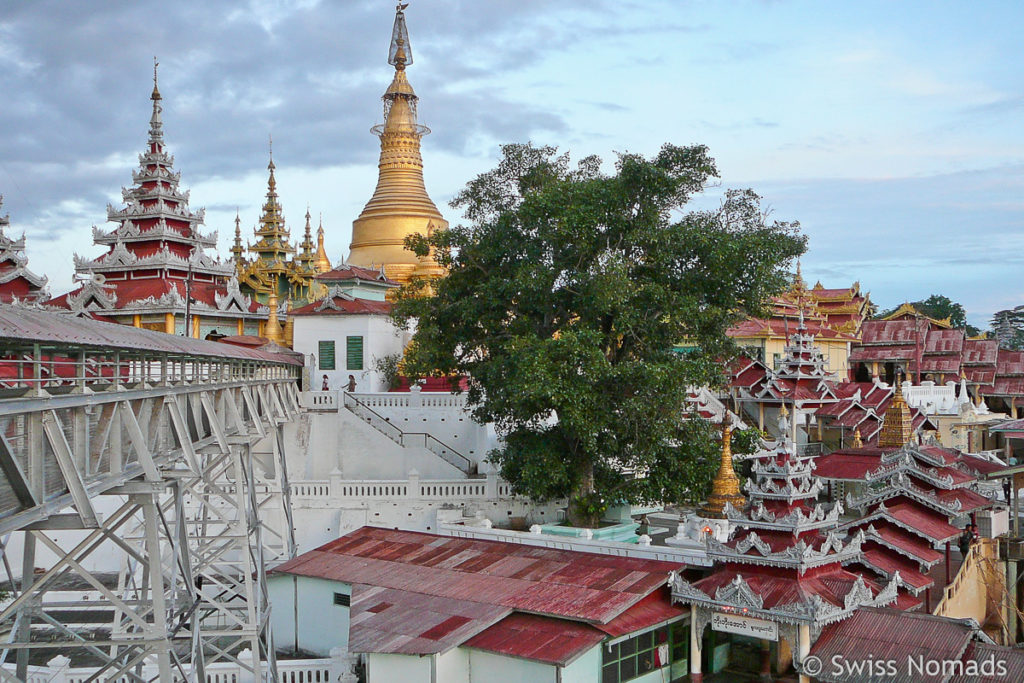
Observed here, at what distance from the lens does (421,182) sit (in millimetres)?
55875

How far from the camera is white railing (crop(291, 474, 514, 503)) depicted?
2939 cm

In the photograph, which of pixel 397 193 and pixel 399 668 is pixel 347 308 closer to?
pixel 397 193

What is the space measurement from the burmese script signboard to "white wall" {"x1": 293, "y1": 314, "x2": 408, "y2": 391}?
66.5ft

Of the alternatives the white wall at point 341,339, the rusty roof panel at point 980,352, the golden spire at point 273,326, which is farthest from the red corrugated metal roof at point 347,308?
the rusty roof panel at point 980,352

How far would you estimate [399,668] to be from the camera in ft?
61.9

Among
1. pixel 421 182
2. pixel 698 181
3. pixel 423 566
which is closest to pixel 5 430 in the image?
pixel 423 566

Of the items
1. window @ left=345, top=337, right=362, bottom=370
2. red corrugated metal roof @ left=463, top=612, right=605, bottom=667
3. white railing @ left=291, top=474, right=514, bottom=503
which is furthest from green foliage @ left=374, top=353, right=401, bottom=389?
red corrugated metal roof @ left=463, top=612, right=605, bottom=667

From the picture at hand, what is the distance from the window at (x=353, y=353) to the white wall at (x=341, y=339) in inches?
5.5

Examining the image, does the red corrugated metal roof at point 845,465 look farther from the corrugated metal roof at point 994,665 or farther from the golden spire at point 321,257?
the golden spire at point 321,257

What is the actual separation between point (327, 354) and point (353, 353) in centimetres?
109

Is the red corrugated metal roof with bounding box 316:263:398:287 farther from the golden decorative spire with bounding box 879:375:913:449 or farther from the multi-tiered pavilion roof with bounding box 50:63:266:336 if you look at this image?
the golden decorative spire with bounding box 879:375:913:449

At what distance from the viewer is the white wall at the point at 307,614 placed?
2422 centimetres

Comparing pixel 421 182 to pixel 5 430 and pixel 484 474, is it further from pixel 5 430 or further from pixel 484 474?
pixel 5 430

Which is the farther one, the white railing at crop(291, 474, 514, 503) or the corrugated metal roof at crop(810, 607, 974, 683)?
the white railing at crop(291, 474, 514, 503)
